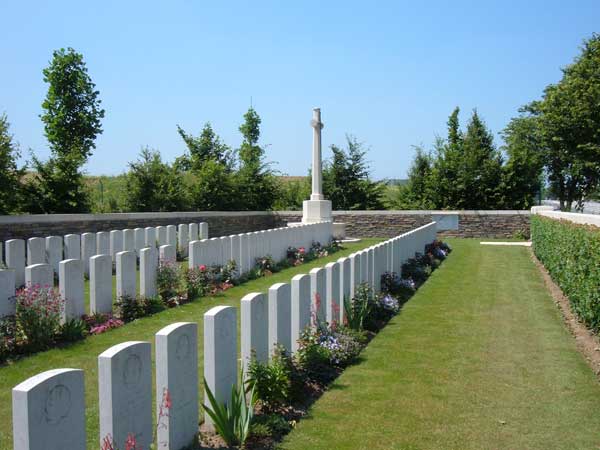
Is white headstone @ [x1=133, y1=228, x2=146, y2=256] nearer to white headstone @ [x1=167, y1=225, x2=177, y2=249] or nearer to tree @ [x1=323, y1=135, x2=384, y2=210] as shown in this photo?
white headstone @ [x1=167, y1=225, x2=177, y2=249]

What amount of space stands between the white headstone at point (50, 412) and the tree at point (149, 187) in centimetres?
1817

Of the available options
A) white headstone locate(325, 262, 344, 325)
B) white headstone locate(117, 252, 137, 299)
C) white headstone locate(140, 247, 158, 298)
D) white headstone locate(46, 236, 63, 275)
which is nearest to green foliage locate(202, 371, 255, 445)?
white headstone locate(325, 262, 344, 325)

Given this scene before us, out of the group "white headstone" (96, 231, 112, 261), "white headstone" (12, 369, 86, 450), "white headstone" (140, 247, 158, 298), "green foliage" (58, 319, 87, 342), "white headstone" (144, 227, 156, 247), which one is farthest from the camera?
"white headstone" (144, 227, 156, 247)

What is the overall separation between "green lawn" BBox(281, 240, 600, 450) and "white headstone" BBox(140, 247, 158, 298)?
3667mm

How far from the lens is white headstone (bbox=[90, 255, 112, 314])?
8.05 metres

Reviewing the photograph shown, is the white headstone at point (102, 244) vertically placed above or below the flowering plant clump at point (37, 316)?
above

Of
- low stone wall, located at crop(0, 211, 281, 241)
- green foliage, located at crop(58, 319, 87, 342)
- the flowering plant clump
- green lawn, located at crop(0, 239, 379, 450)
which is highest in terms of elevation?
low stone wall, located at crop(0, 211, 281, 241)

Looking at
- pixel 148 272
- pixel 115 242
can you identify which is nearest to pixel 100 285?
pixel 148 272

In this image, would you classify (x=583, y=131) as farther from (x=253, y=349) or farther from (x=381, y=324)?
(x=253, y=349)

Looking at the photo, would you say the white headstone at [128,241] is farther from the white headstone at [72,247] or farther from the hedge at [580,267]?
the hedge at [580,267]

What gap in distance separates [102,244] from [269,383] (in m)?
8.63

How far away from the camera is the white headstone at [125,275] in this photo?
8.51 metres

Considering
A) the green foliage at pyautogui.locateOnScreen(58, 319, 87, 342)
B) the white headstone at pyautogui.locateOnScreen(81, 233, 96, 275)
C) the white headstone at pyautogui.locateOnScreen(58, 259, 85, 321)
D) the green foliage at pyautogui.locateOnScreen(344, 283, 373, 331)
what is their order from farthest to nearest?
1. the white headstone at pyautogui.locateOnScreen(81, 233, 96, 275)
2. the green foliage at pyautogui.locateOnScreen(344, 283, 373, 331)
3. the white headstone at pyautogui.locateOnScreen(58, 259, 85, 321)
4. the green foliage at pyautogui.locateOnScreen(58, 319, 87, 342)

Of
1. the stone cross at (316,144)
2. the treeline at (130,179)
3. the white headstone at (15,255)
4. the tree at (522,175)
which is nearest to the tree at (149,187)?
the treeline at (130,179)
